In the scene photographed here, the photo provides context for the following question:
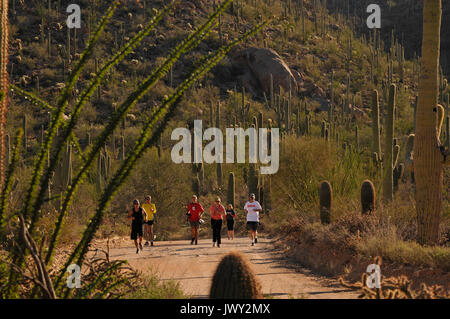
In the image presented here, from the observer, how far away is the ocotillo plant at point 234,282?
543 centimetres

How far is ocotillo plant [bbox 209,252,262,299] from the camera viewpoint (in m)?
5.43

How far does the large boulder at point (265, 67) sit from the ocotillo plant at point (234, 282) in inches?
1781

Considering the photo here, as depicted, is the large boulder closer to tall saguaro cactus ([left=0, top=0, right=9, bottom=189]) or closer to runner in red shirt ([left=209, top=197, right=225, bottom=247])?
runner in red shirt ([left=209, top=197, right=225, bottom=247])

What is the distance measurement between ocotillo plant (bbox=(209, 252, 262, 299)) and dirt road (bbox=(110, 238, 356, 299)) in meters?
2.34

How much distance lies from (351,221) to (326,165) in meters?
7.77

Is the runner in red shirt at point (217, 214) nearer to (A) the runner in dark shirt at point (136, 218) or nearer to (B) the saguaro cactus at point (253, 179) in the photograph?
(A) the runner in dark shirt at point (136, 218)

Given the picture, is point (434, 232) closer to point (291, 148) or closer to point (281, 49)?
point (291, 148)

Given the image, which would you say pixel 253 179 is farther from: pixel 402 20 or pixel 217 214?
pixel 402 20

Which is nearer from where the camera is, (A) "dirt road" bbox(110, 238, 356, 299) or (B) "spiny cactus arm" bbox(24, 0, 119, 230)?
(B) "spiny cactus arm" bbox(24, 0, 119, 230)

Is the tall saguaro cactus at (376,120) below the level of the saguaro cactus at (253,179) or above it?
above

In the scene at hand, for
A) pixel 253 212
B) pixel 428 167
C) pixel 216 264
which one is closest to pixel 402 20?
pixel 253 212

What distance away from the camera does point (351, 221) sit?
1456 cm

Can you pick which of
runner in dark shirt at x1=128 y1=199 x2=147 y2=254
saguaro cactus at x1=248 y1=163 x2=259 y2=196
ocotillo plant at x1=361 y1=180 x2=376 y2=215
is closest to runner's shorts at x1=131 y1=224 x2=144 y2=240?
runner in dark shirt at x1=128 y1=199 x2=147 y2=254

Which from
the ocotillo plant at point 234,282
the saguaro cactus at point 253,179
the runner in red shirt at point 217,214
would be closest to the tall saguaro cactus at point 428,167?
the runner in red shirt at point 217,214
